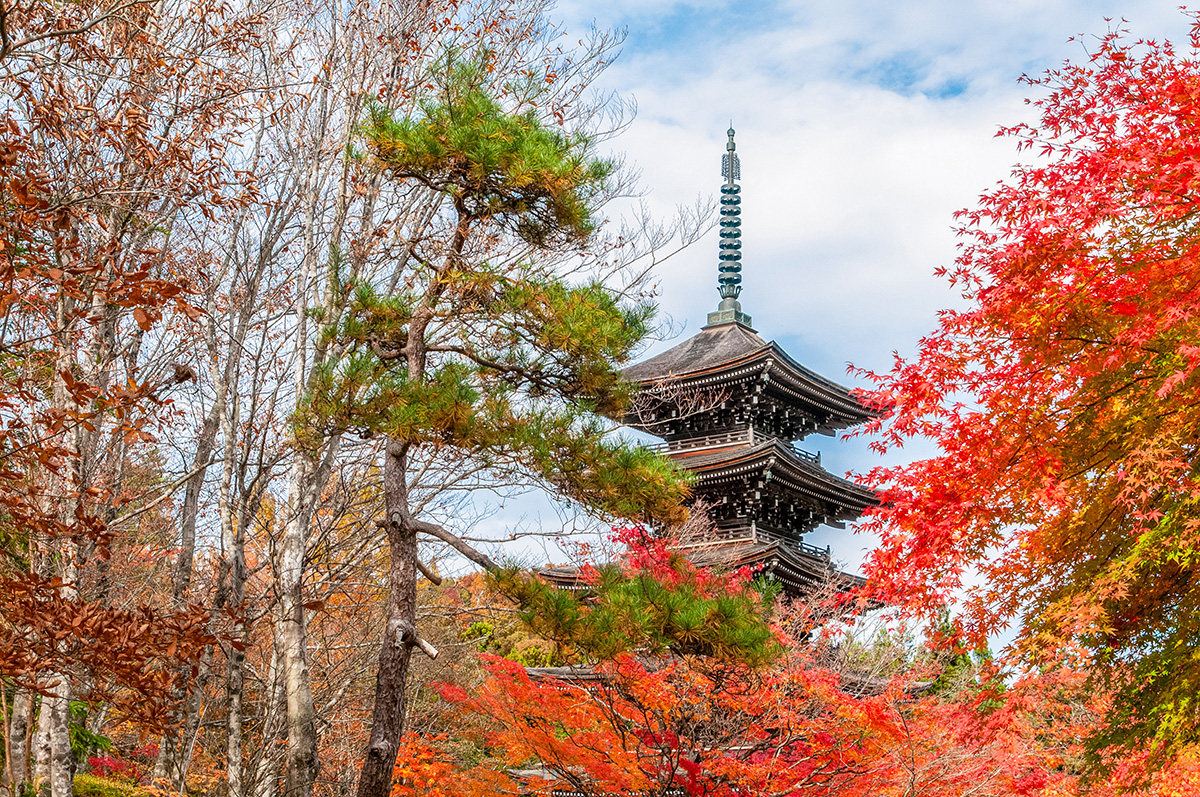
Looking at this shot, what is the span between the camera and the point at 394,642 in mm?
5840

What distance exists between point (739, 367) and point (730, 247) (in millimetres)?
5715

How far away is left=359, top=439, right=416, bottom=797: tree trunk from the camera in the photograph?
5.58m

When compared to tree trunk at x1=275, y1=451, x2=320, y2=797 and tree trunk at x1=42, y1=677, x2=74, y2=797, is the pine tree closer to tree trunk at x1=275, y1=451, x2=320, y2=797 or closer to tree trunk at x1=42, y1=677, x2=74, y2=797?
tree trunk at x1=275, y1=451, x2=320, y2=797

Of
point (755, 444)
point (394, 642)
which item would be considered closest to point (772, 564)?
point (755, 444)

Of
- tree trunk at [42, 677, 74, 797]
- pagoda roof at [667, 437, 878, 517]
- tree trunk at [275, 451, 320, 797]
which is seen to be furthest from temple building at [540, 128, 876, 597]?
tree trunk at [42, 677, 74, 797]

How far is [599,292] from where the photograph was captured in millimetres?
6379

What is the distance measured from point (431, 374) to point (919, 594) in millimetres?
3786

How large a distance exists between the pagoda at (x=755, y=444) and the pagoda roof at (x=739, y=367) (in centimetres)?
2

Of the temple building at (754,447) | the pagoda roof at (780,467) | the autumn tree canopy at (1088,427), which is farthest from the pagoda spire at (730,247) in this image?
the autumn tree canopy at (1088,427)

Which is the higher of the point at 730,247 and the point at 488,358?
the point at 730,247

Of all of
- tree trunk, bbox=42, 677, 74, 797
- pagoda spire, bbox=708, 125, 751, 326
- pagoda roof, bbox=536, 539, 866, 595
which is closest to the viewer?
tree trunk, bbox=42, 677, 74, 797

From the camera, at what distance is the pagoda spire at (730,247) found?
2081 centimetres

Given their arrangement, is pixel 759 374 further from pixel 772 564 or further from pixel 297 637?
pixel 297 637

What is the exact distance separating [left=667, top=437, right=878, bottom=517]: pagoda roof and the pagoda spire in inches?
127
